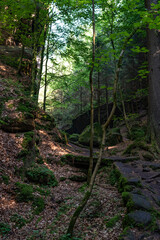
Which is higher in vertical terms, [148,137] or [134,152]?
[148,137]

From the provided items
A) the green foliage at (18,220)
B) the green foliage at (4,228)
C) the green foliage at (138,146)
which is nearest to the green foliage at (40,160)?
the green foliage at (18,220)

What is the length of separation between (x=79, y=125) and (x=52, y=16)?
18649mm

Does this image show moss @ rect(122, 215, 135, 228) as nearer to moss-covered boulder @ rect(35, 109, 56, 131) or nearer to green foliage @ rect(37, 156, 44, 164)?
green foliage @ rect(37, 156, 44, 164)

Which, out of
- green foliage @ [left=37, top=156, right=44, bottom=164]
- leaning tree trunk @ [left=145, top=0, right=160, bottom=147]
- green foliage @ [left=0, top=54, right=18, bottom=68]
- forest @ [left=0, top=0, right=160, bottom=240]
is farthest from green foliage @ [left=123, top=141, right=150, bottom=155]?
green foliage @ [left=0, top=54, right=18, bottom=68]

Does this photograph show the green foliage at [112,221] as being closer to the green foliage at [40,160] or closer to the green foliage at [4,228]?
the green foliage at [4,228]

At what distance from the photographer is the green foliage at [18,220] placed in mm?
3966

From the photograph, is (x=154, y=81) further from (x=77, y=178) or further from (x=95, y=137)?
(x=95, y=137)

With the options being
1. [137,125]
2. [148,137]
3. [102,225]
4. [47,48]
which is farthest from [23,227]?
[137,125]

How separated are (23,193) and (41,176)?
1.30 meters

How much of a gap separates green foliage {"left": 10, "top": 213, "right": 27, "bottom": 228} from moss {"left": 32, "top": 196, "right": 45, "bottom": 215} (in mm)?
520

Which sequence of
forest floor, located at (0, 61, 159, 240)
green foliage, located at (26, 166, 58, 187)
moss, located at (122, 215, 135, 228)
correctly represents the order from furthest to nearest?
green foliage, located at (26, 166, 58, 187) < forest floor, located at (0, 61, 159, 240) < moss, located at (122, 215, 135, 228)

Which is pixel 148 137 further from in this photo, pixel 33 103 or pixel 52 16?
pixel 52 16

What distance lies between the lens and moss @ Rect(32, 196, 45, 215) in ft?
15.5

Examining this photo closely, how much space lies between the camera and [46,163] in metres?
7.68
